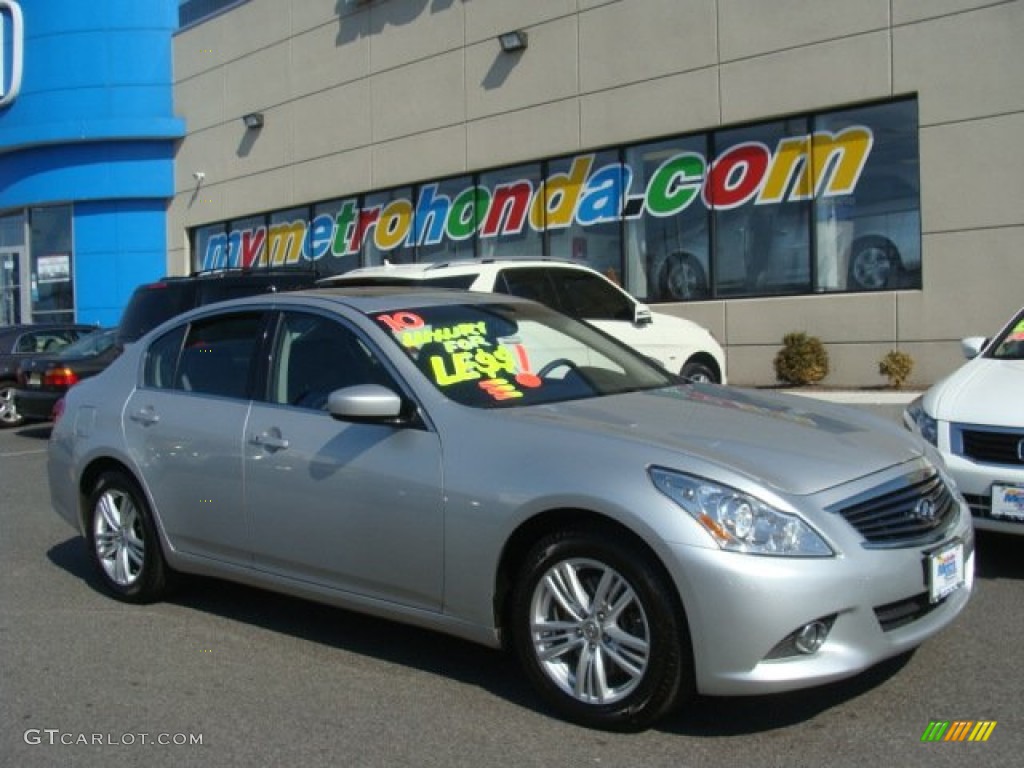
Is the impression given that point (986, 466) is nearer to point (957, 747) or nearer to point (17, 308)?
point (957, 747)

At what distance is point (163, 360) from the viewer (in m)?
5.84

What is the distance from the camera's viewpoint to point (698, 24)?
51.6 ft

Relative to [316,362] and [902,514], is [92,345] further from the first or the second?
[902,514]

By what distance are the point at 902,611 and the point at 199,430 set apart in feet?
10.9

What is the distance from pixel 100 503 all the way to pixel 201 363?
105 centimetres

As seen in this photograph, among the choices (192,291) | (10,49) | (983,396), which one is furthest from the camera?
(10,49)

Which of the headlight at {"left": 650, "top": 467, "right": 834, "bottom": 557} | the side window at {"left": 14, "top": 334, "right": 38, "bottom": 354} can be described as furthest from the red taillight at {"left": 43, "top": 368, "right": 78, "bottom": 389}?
the headlight at {"left": 650, "top": 467, "right": 834, "bottom": 557}

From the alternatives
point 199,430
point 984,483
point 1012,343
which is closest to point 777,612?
point 984,483

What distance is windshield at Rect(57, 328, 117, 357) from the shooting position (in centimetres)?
1382

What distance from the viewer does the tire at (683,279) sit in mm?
16328

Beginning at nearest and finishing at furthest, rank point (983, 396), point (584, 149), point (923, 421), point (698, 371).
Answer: point (983, 396)
point (923, 421)
point (698, 371)
point (584, 149)

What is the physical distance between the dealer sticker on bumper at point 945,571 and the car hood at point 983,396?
1.82 m

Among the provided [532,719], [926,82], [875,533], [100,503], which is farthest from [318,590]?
[926,82]

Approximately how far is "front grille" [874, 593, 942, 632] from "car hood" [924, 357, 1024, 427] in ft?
6.99
